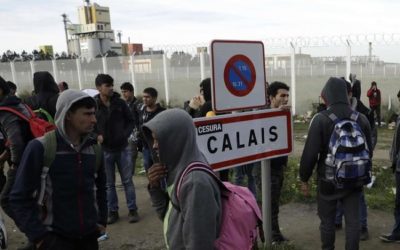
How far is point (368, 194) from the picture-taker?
611cm

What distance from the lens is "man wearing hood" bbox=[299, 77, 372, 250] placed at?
140 inches

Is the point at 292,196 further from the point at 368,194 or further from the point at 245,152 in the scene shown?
the point at 245,152

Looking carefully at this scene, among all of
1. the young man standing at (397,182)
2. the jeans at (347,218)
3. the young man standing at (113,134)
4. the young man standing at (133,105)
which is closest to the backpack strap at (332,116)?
the jeans at (347,218)

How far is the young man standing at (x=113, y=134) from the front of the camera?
17.5 ft

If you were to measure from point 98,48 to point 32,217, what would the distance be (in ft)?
215

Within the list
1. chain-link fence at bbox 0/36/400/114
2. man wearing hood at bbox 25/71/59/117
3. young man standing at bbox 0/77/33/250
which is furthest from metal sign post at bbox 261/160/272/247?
chain-link fence at bbox 0/36/400/114

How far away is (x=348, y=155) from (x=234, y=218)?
1843 mm

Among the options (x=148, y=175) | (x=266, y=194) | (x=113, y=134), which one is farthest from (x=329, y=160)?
(x=113, y=134)

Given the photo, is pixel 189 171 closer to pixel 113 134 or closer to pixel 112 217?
pixel 113 134

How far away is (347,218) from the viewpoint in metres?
3.62

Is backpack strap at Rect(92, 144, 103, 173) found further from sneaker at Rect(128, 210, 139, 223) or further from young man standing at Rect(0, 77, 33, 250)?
sneaker at Rect(128, 210, 139, 223)

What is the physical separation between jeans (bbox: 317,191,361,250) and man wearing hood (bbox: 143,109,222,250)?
2.04m

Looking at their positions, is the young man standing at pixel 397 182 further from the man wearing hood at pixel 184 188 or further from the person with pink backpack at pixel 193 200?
the man wearing hood at pixel 184 188

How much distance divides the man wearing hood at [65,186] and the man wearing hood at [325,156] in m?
1.90
